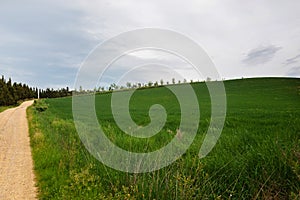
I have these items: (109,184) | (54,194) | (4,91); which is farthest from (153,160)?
(4,91)

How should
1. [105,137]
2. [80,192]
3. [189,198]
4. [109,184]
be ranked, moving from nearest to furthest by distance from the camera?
[189,198] → [80,192] → [109,184] → [105,137]

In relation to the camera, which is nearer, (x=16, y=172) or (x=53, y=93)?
(x=16, y=172)

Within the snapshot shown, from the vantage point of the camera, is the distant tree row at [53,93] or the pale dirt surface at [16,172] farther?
the distant tree row at [53,93]

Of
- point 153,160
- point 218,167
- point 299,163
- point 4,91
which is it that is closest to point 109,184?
point 153,160

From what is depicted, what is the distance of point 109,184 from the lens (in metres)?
6.13

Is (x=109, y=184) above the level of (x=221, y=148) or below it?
below

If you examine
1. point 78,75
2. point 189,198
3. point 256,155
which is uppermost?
point 78,75

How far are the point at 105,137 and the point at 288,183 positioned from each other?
641 cm

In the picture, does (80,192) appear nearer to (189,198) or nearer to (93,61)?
(189,198)

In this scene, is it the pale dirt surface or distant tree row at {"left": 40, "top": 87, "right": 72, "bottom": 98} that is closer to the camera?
the pale dirt surface

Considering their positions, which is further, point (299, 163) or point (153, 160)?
point (153, 160)

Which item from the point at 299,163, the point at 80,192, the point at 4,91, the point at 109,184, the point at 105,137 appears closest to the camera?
the point at 299,163

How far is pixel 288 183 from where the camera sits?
529 cm

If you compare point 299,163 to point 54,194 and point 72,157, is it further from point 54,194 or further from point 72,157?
point 72,157
